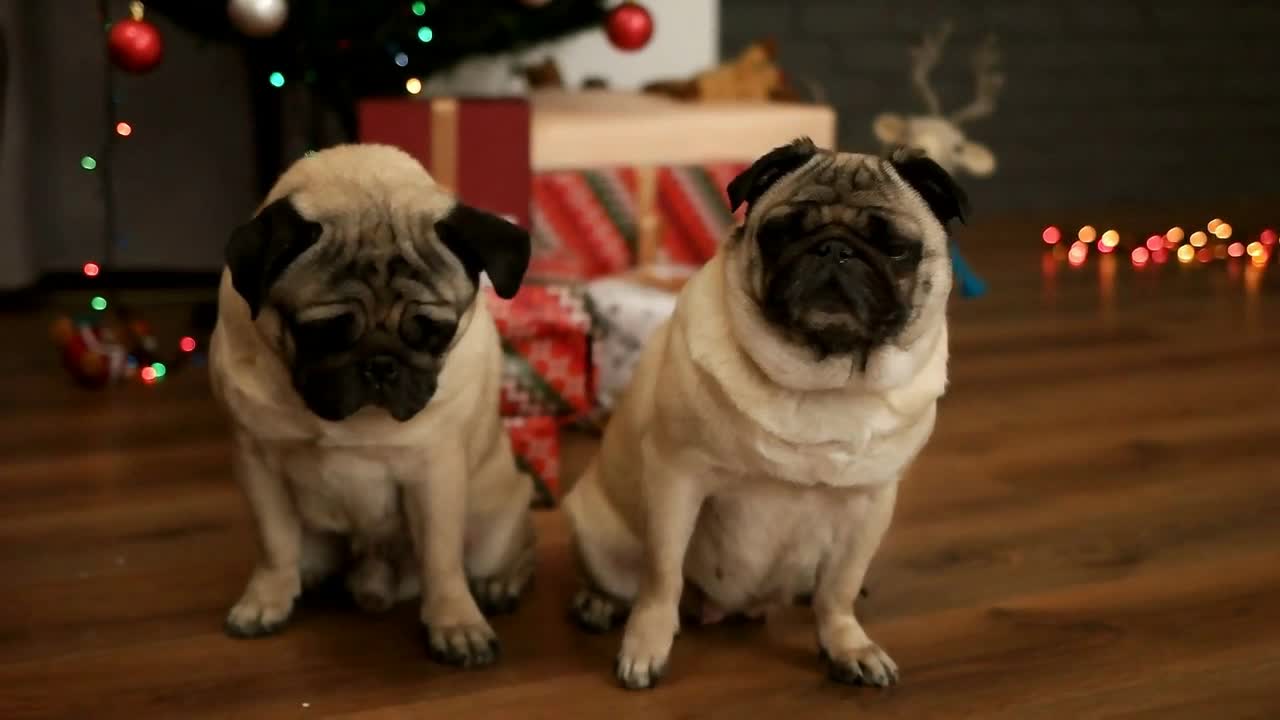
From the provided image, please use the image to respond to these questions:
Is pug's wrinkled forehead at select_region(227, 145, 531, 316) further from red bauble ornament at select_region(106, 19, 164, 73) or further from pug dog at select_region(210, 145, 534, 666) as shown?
red bauble ornament at select_region(106, 19, 164, 73)

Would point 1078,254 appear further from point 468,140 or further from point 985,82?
point 468,140

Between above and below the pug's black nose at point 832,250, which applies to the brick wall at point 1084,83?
above

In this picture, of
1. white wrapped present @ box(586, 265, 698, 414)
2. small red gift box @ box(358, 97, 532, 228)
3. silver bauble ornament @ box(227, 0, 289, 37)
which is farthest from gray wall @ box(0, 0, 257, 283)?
white wrapped present @ box(586, 265, 698, 414)

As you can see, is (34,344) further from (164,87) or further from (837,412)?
(837,412)

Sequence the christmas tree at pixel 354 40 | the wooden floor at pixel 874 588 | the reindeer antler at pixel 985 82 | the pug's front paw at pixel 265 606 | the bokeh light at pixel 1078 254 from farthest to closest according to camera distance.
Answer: the bokeh light at pixel 1078 254 → the reindeer antler at pixel 985 82 → the christmas tree at pixel 354 40 → the pug's front paw at pixel 265 606 → the wooden floor at pixel 874 588

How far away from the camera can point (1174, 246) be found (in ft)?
17.0

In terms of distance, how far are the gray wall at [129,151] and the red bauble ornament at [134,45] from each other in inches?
39.6

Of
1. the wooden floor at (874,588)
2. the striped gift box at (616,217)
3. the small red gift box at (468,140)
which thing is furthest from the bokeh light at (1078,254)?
the small red gift box at (468,140)

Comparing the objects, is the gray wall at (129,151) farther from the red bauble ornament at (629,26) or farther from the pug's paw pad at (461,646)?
the pug's paw pad at (461,646)

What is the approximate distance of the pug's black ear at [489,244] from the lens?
1.76 meters

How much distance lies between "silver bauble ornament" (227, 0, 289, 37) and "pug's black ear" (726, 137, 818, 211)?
1552mm

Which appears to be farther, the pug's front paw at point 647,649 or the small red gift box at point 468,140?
the small red gift box at point 468,140

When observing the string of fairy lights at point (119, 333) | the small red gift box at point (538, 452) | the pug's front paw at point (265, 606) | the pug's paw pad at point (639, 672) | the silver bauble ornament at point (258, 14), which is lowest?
the pug's paw pad at point (639, 672)

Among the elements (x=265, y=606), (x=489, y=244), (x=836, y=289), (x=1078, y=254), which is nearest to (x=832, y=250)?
(x=836, y=289)
